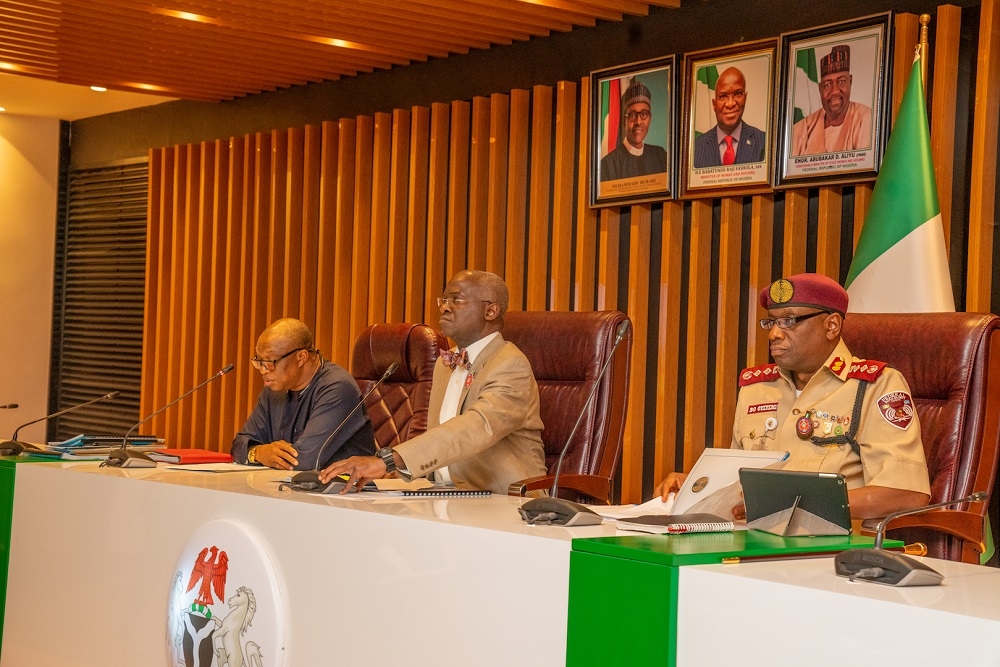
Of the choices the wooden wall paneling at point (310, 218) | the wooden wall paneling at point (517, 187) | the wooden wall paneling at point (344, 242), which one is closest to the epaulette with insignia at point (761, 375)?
the wooden wall paneling at point (517, 187)

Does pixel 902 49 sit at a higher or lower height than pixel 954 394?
higher

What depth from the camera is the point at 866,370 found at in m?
2.87

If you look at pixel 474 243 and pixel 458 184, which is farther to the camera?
pixel 458 184

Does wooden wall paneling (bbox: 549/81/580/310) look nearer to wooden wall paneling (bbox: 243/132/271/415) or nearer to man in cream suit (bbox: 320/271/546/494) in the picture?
man in cream suit (bbox: 320/271/546/494)

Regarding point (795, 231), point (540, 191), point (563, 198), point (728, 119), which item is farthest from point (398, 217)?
point (795, 231)

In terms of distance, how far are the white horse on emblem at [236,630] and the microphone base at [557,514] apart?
615 millimetres

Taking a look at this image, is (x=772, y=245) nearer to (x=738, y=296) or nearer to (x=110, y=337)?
(x=738, y=296)

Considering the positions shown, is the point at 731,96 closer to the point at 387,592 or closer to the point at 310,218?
the point at 310,218

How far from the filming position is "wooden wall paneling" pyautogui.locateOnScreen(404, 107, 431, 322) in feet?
19.5

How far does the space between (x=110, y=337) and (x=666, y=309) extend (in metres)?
4.89

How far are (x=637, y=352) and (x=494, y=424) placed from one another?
191cm

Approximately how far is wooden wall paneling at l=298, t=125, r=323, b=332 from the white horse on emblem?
428 centimetres

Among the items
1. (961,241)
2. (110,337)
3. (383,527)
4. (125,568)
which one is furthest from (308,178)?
(383,527)

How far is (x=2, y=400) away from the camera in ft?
28.2
